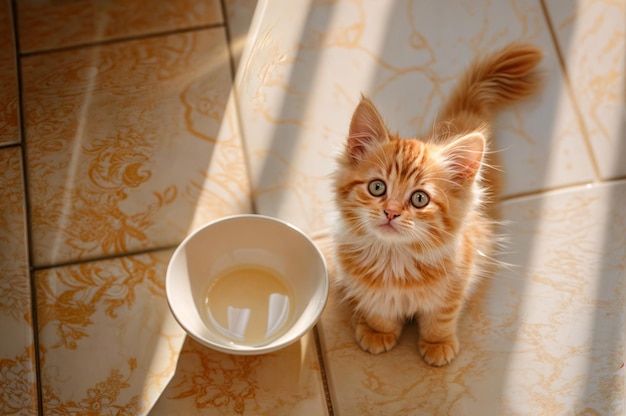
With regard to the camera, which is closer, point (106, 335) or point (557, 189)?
point (106, 335)

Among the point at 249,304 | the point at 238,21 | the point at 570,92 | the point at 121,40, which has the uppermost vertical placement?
the point at 570,92

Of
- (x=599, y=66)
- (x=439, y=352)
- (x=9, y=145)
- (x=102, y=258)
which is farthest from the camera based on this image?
(x=599, y=66)

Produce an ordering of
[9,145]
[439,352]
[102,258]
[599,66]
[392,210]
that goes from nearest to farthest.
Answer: [392,210] < [439,352] < [102,258] < [9,145] < [599,66]

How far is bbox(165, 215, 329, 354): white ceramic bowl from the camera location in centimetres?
137

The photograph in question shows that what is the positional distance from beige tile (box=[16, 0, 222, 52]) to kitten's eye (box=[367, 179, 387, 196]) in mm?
859

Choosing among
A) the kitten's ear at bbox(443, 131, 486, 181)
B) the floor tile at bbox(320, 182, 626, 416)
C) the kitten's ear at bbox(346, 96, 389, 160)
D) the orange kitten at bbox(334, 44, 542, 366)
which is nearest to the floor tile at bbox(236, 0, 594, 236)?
the floor tile at bbox(320, 182, 626, 416)

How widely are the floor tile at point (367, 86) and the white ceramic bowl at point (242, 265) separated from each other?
0.15 meters

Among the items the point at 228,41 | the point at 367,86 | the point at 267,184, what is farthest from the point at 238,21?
the point at 267,184

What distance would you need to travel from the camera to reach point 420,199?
1.23 metres

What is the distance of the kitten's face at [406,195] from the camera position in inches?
47.8

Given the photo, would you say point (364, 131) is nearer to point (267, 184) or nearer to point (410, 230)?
point (410, 230)

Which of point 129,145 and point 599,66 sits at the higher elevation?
point 599,66

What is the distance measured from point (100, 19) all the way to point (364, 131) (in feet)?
3.20

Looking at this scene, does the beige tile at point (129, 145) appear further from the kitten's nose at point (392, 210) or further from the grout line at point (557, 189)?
the grout line at point (557, 189)
